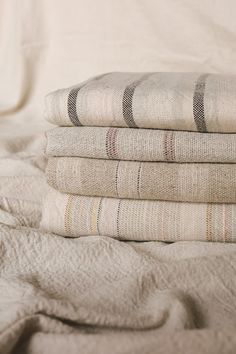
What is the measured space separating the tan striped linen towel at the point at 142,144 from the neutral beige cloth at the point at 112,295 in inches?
4.5

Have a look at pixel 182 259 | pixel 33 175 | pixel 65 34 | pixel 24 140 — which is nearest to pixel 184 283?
pixel 182 259

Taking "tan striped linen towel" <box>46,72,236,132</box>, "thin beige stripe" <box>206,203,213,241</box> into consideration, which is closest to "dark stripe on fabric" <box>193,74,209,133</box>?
"tan striped linen towel" <box>46,72,236,132</box>

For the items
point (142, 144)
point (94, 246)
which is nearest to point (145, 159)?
point (142, 144)

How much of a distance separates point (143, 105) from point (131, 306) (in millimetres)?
250

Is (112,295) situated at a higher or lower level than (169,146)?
lower

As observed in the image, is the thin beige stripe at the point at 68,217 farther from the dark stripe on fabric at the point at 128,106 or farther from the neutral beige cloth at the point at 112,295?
the dark stripe on fabric at the point at 128,106

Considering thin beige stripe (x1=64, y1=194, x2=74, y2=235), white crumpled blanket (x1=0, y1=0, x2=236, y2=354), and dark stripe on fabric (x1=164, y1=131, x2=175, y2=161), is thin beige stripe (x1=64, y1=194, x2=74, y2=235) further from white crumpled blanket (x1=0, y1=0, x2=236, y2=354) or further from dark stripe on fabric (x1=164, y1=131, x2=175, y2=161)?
dark stripe on fabric (x1=164, y1=131, x2=175, y2=161)

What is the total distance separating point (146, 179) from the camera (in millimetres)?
669

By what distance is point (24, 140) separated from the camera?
1007 mm

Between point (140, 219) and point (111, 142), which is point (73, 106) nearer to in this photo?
point (111, 142)

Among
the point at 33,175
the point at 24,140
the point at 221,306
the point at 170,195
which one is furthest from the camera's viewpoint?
the point at 24,140

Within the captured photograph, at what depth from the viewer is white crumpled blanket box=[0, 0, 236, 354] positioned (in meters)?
0.50

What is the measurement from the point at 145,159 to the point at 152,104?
8cm

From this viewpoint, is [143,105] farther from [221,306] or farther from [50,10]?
[50,10]
